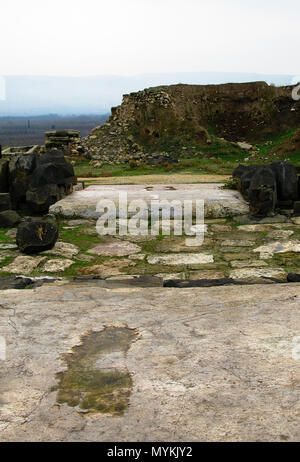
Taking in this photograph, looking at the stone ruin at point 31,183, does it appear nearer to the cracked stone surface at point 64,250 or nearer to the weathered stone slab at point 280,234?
the cracked stone surface at point 64,250

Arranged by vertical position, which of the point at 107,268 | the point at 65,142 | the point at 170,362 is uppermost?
the point at 65,142

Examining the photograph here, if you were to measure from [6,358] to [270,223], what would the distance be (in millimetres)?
4634

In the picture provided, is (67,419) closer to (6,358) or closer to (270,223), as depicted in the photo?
(6,358)

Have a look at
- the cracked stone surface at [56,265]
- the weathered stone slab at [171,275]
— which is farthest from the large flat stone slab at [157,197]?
the weathered stone slab at [171,275]

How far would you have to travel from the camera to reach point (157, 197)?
7.49m

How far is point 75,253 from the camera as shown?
5.38m

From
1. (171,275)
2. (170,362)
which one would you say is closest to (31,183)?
(171,275)

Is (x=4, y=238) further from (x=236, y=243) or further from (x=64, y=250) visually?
(x=236, y=243)

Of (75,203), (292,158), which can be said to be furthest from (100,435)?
(292,158)

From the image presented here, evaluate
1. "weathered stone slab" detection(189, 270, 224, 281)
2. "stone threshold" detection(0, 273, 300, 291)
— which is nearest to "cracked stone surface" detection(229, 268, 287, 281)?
"weathered stone slab" detection(189, 270, 224, 281)

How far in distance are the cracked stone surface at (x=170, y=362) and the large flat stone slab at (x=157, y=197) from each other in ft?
11.5

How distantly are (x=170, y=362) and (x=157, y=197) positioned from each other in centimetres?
527

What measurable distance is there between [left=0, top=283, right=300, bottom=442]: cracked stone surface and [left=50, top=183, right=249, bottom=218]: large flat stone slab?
351 cm

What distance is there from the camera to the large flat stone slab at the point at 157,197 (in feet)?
22.7
